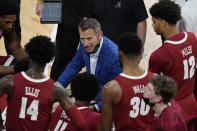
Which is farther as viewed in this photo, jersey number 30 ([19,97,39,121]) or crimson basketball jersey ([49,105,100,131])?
crimson basketball jersey ([49,105,100,131])

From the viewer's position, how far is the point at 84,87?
201 inches

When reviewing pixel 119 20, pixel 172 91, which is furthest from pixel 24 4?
pixel 172 91

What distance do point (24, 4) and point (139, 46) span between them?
6.44 m

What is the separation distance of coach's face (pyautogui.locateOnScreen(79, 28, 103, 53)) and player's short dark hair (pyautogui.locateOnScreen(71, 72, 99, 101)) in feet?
2.01

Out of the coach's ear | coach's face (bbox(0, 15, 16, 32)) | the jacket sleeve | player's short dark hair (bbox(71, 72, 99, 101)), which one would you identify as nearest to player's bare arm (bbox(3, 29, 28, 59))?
coach's face (bbox(0, 15, 16, 32))

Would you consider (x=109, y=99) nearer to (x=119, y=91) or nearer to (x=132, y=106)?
(x=119, y=91)

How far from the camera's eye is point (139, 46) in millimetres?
4863

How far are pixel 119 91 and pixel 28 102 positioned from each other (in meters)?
0.71

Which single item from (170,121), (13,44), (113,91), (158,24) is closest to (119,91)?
(113,91)

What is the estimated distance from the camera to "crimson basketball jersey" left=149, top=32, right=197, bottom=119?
5.34 meters

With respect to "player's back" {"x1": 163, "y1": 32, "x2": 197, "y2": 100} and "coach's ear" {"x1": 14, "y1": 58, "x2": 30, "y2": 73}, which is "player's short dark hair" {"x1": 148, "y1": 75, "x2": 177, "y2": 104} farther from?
"coach's ear" {"x1": 14, "y1": 58, "x2": 30, "y2": 73}

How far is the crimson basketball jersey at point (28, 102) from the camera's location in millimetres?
4711

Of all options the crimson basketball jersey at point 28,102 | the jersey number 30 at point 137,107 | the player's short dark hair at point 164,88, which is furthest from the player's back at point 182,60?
the crimson basketball jersey at point 28,102

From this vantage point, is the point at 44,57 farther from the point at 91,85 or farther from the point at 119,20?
the point at 119,20
